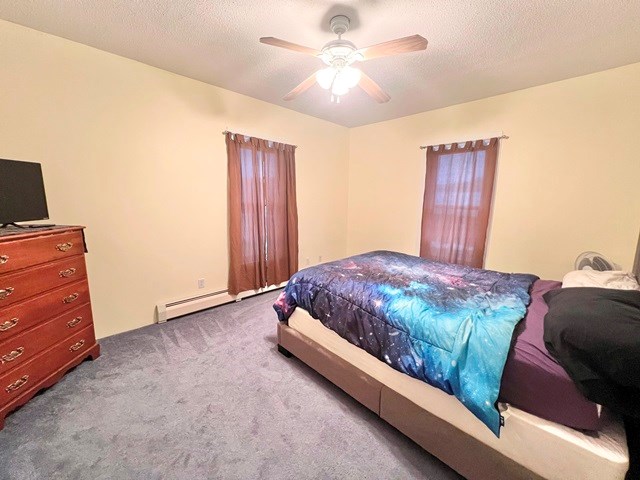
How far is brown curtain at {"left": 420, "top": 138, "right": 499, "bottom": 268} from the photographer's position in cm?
305

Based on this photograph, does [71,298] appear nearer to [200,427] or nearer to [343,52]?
[200,427]

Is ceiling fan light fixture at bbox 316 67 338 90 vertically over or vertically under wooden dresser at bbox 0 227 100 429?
over

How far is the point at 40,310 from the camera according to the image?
167 cm

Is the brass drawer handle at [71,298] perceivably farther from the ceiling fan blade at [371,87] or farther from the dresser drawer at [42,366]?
the ceiling fan blade at [371,87]

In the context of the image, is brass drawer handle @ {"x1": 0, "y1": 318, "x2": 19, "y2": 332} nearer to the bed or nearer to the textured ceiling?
the bed

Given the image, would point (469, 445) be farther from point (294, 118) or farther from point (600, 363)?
point (294, 118)

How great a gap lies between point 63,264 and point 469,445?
8.93ft

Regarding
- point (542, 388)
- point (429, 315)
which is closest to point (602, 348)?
point (542, 388)

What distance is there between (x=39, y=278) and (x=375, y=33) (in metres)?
2.88

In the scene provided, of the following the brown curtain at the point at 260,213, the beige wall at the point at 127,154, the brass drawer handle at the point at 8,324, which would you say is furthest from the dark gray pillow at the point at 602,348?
the beige wall at the point at 127,154

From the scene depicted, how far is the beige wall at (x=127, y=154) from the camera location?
1.97 metres

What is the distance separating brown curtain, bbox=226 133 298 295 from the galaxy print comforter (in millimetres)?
1301

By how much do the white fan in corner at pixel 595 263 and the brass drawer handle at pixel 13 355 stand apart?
4.12m

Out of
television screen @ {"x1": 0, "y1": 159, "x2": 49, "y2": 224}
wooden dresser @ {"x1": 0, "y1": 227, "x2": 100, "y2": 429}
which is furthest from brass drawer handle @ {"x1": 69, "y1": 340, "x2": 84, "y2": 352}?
television screen @ {"x1": 0, "y1": 159, "x2": 49, "y2": 224}
